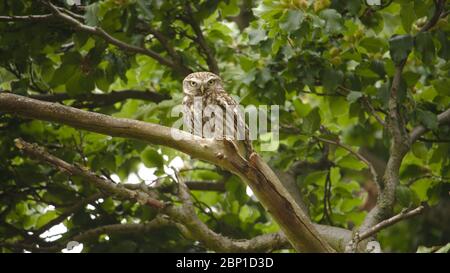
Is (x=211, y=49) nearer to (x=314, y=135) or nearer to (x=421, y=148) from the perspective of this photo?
(x=314, y=135)

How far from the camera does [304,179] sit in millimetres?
5785

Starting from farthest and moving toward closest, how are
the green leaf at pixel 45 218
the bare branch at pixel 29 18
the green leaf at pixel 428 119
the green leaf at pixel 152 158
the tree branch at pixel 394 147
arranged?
1. the green leaf at pixel 45 218
2. the green leaf at pixel 152 158
3. the green leaf at pixel 428 119
4. the bare branch at pixel 29 18
5. the tree branch at pixel 394 147

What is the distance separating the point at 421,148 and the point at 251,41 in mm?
1576

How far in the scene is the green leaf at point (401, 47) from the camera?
5070 millimetres

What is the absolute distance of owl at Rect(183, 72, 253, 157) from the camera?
5.05 meters

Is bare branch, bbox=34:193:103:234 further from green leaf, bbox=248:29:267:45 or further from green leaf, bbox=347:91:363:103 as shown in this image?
green leaf, bbox=347:91:363:103

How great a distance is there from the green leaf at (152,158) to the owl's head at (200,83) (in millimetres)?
497

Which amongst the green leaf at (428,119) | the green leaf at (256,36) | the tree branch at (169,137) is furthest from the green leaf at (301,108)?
the tree branch at (169,137)

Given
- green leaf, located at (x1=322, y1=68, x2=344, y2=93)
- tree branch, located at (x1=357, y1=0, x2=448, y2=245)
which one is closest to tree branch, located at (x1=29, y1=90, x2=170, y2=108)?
green leaf, located at (x1=322, y1=68, x2=344, y2=93)

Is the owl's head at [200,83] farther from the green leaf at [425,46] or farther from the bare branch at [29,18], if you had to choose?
the green leaf at [425,46]

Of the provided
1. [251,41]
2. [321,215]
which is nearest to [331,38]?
[251,41]

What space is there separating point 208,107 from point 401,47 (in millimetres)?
1388

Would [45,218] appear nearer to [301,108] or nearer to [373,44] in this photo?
[301,108]

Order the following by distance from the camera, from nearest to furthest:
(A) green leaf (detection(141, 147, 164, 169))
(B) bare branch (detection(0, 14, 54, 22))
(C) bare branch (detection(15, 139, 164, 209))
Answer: (C) bare branch (detection(15, 139, 164, 209)), (B) bare branch (detection(0, 14, 54, 22)), (A) green leaf (detection(141, 147, 164, 169))
